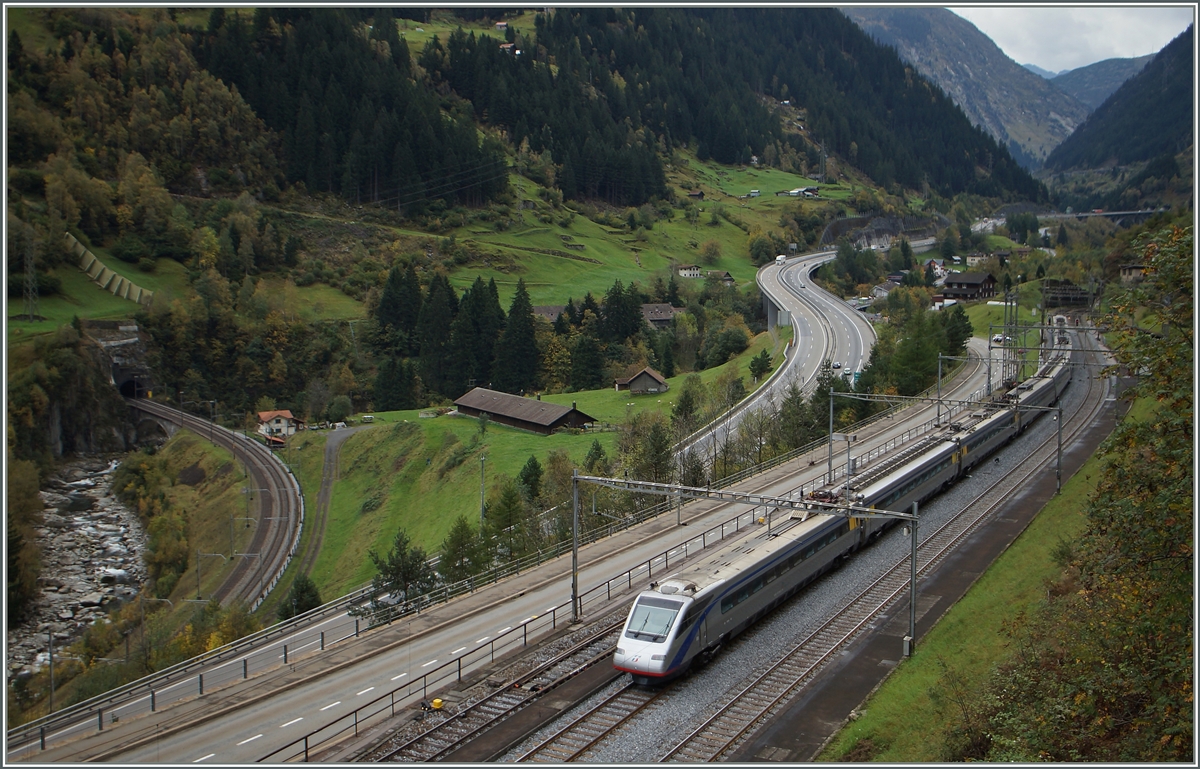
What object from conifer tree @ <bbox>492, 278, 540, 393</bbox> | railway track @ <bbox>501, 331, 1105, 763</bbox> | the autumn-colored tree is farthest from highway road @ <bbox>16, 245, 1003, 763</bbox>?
conifer tree @ <bbox>492, 278, 540, 393</bbox>

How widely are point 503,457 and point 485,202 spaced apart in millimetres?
104170

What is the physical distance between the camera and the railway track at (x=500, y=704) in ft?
75.7

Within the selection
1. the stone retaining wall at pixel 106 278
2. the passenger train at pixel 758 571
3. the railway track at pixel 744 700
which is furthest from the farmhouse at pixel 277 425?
the railway track at pixel 744 700

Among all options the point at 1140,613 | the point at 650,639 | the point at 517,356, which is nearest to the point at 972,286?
the point at 517,356

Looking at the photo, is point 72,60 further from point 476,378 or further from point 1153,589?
point 1153,589

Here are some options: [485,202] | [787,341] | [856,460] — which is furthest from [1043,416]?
[485,202]

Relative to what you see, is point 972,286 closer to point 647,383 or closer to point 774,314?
point 774,314

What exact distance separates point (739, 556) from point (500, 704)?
10243 mm

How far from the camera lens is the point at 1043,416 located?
6794cm

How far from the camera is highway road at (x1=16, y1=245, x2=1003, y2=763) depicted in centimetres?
2466

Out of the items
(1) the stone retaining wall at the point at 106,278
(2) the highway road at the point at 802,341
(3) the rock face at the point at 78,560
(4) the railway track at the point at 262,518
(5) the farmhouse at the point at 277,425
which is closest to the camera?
(3) the rock face at the point at 78,560

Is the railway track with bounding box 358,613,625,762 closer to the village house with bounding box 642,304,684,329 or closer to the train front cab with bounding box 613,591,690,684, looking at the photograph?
the train front cab with bounding box 613,591,690,684

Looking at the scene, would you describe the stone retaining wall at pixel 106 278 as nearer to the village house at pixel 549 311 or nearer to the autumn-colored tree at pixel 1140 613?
the village house at pixel 549 311

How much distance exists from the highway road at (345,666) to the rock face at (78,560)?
3346 centimetres
